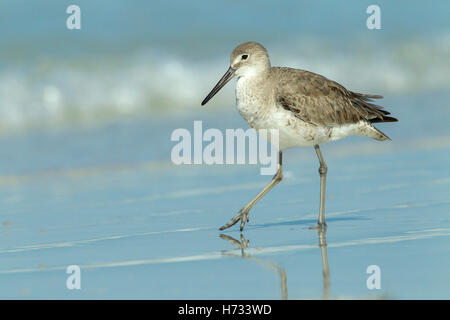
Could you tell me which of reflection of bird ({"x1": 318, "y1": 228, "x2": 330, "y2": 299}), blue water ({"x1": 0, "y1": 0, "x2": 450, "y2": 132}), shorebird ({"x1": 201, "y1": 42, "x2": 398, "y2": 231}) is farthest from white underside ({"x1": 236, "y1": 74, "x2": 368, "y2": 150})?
blue water ({"x1": 0, "y1": 0, "x2": 450, "y2": 132})

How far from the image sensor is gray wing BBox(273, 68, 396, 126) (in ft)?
24.7

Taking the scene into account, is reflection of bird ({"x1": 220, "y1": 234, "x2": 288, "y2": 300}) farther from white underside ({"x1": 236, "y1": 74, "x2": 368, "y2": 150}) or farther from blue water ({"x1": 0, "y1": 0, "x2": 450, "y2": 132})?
blue water ({"x1": 0, "y1": 0, "x2": 450, "y2": 132})

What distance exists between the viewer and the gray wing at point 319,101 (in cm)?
754

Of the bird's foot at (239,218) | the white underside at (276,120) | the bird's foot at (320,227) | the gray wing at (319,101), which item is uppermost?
the gray wing at (319,101)

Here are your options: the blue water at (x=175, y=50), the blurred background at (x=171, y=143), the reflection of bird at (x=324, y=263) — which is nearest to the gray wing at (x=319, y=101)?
the blurred background at (x=171, y=143)

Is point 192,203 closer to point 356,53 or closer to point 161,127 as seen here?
point 161,127

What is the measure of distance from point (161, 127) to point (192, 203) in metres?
4.76

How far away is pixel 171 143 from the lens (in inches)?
468

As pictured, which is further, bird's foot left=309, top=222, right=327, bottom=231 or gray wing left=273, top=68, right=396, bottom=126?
gray wing left=273, top=68, right=396, bottom=126

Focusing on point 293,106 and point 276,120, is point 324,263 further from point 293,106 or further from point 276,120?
point 293,106

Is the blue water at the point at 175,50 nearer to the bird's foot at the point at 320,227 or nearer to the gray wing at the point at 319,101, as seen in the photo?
the gray wing at the point at 319,101

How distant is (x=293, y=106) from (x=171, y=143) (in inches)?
180

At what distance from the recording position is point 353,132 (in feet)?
26.8
